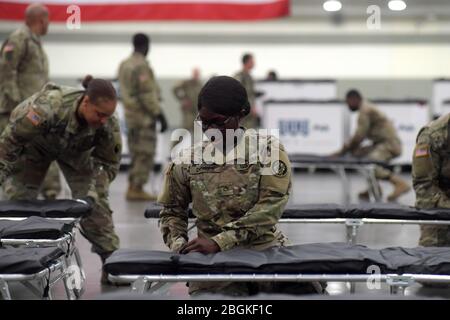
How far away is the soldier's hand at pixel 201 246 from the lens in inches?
128

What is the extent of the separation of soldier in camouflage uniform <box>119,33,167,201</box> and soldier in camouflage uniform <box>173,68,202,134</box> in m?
4.89

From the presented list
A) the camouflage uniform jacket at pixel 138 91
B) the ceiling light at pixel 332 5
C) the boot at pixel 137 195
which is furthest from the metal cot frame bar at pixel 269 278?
the ceiling light at pixel 332 5

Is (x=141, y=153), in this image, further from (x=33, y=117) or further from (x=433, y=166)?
(x=433, y=166)

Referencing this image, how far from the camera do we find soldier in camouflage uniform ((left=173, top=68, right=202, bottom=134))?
1394cm

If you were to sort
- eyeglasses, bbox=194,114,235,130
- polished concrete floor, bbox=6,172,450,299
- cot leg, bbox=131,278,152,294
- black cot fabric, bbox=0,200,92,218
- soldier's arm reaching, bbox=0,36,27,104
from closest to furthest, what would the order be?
cot leg, bbox=131,278,152,294 < eyeglasses, bbox=194,114,235,130 < black cot fabric, bbox=0,200,92,218 < polished concrete floor, bbox=6,172,450,299 < soldier's arm reaching, bbox=0,36,27,104

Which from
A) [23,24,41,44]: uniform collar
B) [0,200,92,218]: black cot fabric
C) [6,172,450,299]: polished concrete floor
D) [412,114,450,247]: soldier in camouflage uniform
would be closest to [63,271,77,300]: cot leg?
[6,172,450,299]: polished concrete floor

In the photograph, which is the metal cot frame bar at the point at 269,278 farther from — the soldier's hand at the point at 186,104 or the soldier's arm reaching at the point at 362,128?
the soldier's hand at the point at 186,104

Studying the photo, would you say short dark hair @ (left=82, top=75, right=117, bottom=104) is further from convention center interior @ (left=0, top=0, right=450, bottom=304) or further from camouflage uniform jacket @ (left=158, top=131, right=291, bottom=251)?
camouflage uniform jacket @ (left=158, top=131, right=291, bottom=251)

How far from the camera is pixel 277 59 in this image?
16406mm

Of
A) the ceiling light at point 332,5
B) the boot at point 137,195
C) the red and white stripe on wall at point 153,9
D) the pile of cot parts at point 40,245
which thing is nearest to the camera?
the pile of cot parts at point 40,245

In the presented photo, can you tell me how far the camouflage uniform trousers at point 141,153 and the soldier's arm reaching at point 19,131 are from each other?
13.7ft
